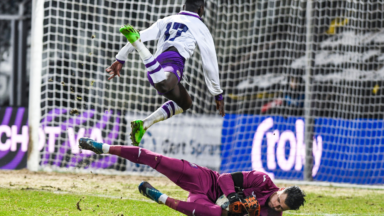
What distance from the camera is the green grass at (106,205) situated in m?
5.29

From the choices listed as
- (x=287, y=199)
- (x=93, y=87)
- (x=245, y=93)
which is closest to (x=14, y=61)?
(x=93, y=87)

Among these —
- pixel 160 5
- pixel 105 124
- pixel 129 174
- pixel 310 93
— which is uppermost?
pixel 160 5

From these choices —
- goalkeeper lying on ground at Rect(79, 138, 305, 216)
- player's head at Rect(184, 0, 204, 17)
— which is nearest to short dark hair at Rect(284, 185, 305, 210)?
goalkeeper lying on ground at Rect(79, 138, 305, 216)

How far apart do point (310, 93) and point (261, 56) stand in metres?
1.33

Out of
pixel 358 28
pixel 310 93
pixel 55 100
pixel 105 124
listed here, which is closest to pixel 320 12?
pixel 358 28

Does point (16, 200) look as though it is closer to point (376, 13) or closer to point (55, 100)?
point (55, 100)

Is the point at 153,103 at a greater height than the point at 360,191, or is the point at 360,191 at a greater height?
the point at 153,103

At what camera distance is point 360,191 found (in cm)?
838

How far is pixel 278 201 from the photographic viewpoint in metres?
4.62

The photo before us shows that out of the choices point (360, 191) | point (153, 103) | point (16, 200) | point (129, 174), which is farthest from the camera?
point (153, 103)

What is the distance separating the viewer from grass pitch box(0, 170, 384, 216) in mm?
5449

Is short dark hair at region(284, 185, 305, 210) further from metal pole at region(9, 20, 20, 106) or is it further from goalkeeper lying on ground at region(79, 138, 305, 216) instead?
metal pole at region(9, 20, 20, 106)

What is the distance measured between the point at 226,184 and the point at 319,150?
5095mm

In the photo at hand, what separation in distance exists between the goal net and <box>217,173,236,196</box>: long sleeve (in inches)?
183
